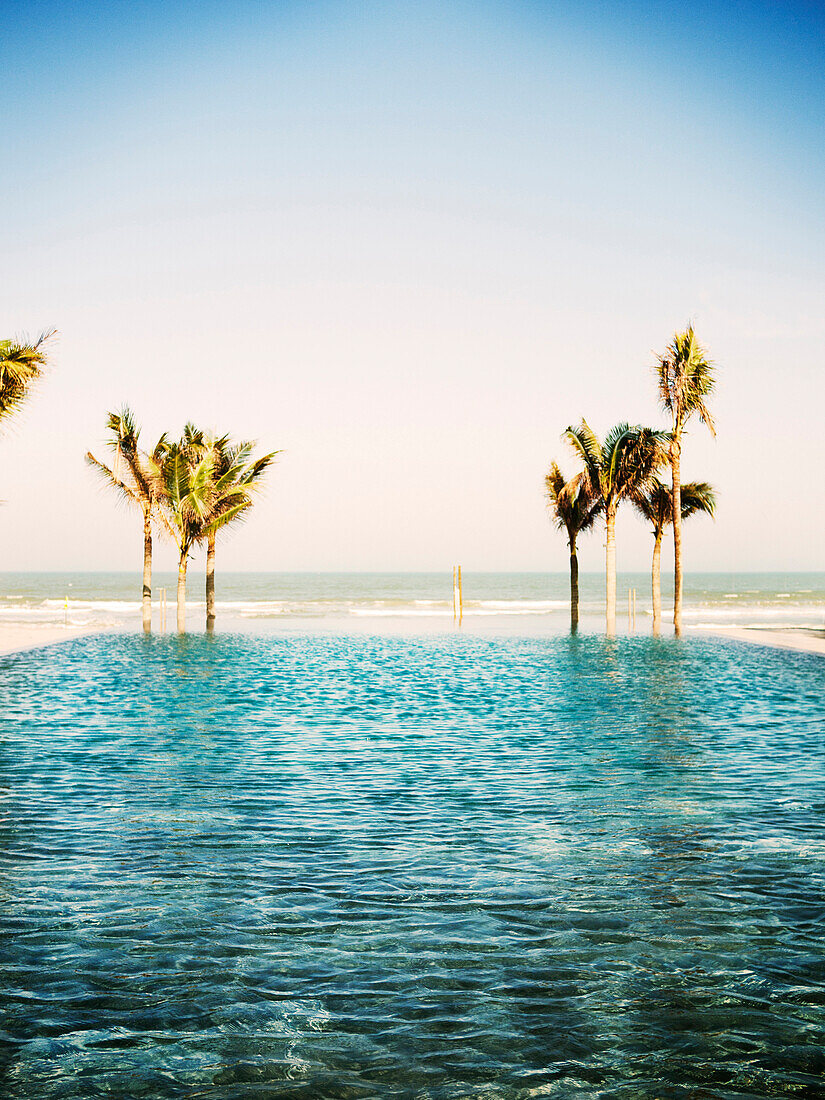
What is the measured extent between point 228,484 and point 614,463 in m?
15.4

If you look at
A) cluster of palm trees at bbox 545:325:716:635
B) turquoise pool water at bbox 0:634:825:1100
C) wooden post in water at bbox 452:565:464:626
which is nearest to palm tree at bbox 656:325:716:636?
cluster of palm trees at bbox 545:325:716:635

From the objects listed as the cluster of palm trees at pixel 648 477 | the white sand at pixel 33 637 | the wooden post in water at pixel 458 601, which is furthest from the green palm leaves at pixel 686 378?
the white sand at pixel 33 637

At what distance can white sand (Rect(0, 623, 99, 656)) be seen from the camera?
26.6 metres

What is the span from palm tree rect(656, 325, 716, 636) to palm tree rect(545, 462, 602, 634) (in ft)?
13.7

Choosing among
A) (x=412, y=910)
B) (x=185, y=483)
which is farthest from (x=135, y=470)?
(x=412, y=910)

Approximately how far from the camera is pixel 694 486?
118 ft

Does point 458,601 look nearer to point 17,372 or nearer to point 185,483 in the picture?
point 185,483

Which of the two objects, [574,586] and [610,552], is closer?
[610,552]

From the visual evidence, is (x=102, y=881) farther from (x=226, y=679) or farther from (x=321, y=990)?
(x=226, y=679)

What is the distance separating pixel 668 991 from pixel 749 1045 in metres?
0.57

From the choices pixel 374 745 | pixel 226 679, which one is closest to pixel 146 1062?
pixel 374 745

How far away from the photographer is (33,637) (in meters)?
30.0

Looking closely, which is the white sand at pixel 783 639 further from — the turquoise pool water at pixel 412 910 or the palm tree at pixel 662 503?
the turquoise pool water at pixel 412 910

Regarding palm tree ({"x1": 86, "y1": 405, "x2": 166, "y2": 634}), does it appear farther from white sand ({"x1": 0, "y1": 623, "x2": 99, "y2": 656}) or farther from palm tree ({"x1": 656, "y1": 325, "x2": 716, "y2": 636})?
palm tree ({"x1": 656, "y1": 325, "x2": 716, "y2": 636})
